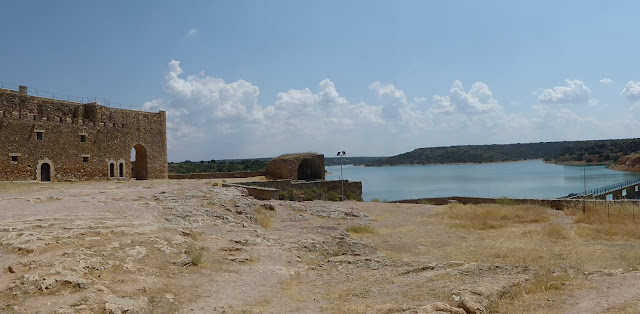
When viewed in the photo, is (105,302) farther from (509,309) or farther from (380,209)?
(380,209)

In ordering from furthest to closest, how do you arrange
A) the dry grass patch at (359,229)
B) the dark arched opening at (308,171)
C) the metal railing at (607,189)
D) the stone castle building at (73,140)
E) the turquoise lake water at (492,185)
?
the turquoise lake water at (492,185)
the metal railing at (607,189)
the dark arched opening at (308,171)
the stone castle building at (73,140)
the dry grass patch at (359,229)

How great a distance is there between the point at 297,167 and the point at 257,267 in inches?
885

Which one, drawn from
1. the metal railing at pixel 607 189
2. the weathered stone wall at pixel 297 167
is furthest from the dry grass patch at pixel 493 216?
the metal railing at pixel 607 189

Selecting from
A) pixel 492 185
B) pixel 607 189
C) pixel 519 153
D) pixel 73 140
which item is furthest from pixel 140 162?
pixel 519 153

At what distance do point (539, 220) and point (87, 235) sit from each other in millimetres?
14840

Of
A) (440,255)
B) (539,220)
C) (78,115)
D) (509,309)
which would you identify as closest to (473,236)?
(440,255)

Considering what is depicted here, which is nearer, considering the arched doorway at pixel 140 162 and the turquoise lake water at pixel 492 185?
the arched doorway at pixel 140 162

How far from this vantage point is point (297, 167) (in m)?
30.1

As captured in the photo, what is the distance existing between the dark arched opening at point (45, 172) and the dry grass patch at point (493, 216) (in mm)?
19172

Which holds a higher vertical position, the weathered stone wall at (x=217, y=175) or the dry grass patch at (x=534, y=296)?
the weathered stone wall at (x=217, y=175)

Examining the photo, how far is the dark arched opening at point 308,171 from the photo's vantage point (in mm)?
32156

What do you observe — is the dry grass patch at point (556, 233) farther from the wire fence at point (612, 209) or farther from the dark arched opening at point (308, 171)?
the dark arched opening at point (308, 171)

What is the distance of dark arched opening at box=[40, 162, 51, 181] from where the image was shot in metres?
21.4

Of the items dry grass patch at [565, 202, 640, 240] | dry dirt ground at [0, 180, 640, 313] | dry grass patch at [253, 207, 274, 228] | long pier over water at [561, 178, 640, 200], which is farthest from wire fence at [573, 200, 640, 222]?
long pier over water at [561, 178, 640, 200]
